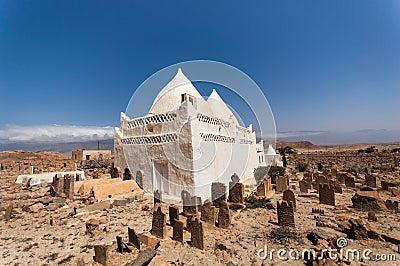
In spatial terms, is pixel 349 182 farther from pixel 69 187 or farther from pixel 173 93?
pixel 69 187

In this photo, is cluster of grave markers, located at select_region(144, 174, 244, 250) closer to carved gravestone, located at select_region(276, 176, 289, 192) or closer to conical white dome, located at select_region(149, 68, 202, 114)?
carved gravestone, located at select_region(276, 176, 289, 192)

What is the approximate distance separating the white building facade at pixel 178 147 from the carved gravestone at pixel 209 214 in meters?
2.54

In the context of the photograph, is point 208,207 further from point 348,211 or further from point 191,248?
point 348,211

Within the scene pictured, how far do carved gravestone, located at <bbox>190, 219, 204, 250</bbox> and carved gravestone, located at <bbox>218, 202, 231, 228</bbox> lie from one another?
1.35 meters

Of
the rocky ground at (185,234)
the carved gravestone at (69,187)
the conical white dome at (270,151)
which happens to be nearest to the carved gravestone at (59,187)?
the carved gravestone at (69,187)

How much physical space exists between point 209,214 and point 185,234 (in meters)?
1.00

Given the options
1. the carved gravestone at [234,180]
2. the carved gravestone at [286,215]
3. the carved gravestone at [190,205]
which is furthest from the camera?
the carved gravestone at [234,180]

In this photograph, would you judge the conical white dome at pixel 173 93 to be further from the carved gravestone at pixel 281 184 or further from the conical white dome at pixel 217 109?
the carved gravestone at pixel 281 184

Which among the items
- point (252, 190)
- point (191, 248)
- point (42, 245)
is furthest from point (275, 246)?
point (252, 190)

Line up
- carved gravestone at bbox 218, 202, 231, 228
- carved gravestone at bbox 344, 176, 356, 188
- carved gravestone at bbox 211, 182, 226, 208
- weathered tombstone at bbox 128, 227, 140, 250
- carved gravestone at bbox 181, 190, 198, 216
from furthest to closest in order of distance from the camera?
carved gravestone at bbox 344, 176, 356, 188 < carved gravestone at bbox 211, 182, 226, 208 < carved gravestone at bbox 181, 190, 198, 216 < carved gravestone at bbox 218, 202, 231, 228 < weathered tombstone at bbox 128, 227, 140, 250

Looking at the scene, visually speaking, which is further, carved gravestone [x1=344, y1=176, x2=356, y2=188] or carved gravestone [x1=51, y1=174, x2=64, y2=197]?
carved gravestone [x1=344, y1=176, x2=356, y2=188]

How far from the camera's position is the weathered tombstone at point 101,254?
4.01 metres

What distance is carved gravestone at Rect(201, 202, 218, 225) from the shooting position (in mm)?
6217

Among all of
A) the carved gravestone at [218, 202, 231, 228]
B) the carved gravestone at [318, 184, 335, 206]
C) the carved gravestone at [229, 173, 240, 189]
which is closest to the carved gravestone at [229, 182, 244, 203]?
the carved gravestone at [229, 173, 240, 189]
